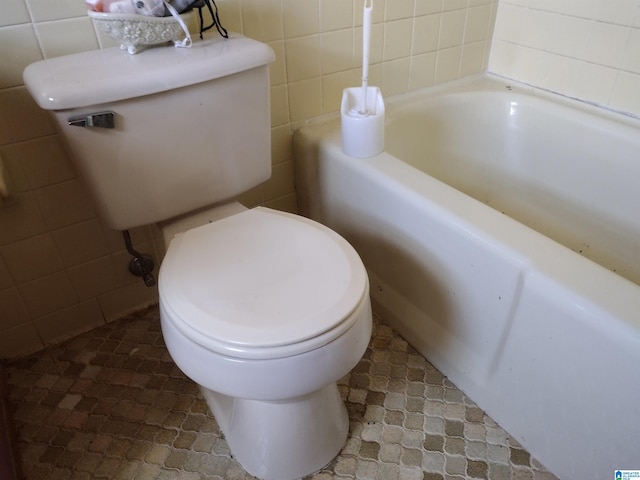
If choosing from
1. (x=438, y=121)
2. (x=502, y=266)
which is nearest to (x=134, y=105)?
→ (x=502, y=266)

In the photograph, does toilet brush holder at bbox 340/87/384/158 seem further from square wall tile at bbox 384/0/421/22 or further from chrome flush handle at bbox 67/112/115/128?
chrome flush handle at bbox 67/112/115/128

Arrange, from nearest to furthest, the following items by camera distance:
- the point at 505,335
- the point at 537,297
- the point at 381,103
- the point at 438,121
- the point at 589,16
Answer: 1. the point at 537,297
2. the point at 505,335
3. the point at 381,103
4. the point at 589,16
5. the point at 438,121

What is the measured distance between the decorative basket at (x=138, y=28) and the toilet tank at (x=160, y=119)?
2cm

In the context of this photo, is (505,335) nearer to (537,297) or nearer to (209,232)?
(537,297)

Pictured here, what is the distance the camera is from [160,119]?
0.96m

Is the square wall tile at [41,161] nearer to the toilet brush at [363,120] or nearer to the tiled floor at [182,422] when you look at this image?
the tiled floor at [182,422]

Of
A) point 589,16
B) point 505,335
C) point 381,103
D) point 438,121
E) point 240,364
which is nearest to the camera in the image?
point 240,364

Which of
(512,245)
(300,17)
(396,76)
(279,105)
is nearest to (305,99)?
(279,105)

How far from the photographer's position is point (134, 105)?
0.92 metres

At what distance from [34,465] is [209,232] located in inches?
24.5

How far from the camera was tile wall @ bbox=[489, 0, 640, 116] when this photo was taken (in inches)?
50.3

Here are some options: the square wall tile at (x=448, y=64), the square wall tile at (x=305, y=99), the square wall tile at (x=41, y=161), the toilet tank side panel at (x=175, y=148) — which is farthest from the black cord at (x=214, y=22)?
the square wall tile at (x=448, y=64)

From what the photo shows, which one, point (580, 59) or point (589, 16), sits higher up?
point (589, 16)

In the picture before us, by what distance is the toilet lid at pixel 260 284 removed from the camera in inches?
29.9
